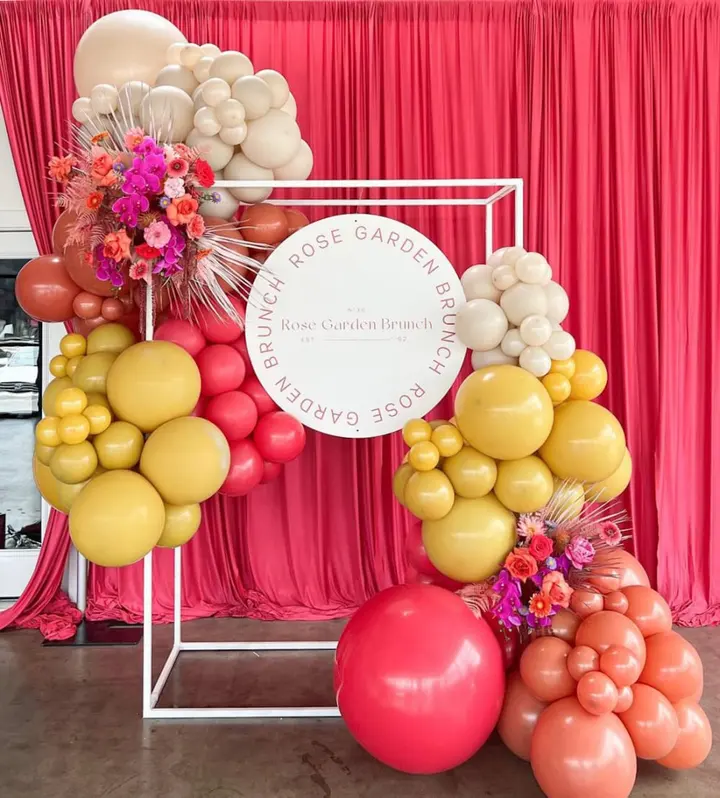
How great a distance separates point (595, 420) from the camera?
2.20 m

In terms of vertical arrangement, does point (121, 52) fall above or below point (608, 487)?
above

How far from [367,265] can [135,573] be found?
1876 millimetres

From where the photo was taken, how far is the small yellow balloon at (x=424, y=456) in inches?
86.0

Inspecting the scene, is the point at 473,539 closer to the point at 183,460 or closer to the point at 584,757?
the point at 584,757

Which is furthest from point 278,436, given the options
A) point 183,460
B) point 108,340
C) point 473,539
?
point 473,539

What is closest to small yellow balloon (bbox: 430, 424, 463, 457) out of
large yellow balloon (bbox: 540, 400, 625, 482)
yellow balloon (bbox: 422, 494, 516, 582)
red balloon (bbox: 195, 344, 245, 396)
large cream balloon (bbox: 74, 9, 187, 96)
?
yellow balloon (bbox: 422, 494, 516, 582)

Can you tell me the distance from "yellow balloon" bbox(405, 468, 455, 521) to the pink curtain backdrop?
1.14 meters

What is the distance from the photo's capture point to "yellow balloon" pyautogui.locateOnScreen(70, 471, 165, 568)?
204 centimetres

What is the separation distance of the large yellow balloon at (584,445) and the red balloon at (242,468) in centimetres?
94

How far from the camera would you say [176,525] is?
2256mm

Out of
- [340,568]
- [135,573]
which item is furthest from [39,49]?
[340,568]

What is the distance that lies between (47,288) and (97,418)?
0.61 m

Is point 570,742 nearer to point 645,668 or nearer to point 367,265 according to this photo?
point 645,668

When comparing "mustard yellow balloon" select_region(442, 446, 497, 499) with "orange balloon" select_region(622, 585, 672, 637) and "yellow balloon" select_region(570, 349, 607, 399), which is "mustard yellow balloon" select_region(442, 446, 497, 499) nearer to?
"yellow balloon" select_region(570, 349, 607, 399)
